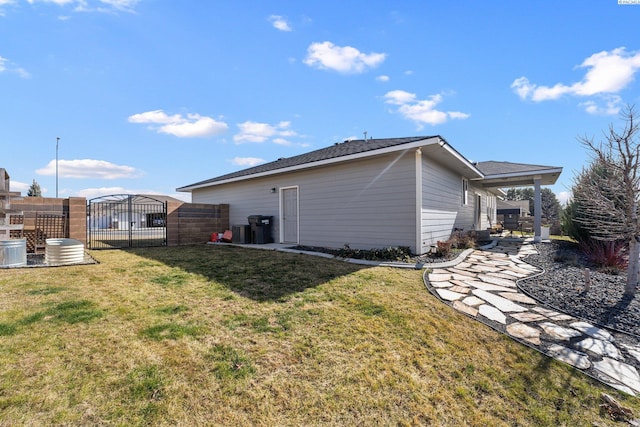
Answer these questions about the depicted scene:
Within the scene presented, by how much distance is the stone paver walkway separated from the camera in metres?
2.54

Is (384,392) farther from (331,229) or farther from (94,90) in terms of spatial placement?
(94,90)

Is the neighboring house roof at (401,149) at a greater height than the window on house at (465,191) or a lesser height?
greater

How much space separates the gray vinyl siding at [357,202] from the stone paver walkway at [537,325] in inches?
77.7

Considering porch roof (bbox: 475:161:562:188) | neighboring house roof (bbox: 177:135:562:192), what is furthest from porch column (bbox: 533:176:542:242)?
neighboring house roof (bbox: 177:135:562:192)

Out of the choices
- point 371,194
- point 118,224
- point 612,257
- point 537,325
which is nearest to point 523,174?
point 612,257

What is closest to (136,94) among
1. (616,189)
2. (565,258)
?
(616,189)

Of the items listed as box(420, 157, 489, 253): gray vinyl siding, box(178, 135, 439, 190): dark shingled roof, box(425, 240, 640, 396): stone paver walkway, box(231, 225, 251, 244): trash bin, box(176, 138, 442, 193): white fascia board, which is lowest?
box(425, 240, 640, 396): stone paver walkway

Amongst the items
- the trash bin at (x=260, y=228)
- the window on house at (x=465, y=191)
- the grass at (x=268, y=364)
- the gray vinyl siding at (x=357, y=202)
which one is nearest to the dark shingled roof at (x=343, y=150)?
the gray vinyl siding at (x=357, y=202)

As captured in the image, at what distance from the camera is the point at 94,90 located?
8.38 meters

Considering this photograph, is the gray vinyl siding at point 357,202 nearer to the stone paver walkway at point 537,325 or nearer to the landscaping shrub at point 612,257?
the stone paver walkway at point 537,325

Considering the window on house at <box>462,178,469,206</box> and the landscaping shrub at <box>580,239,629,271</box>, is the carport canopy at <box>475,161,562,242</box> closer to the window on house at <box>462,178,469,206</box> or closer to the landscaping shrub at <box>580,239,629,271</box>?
the window on house at <box>462,178,469,206</box>

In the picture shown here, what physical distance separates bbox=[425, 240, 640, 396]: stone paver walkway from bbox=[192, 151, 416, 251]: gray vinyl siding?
77.7 inches

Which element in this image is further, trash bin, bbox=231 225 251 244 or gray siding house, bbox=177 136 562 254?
trash bin, bbox=231 225 251 244

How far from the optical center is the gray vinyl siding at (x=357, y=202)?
6902mm
